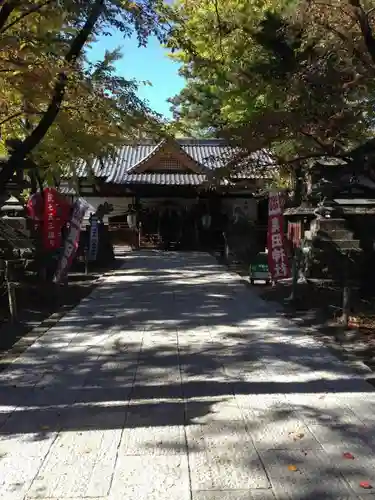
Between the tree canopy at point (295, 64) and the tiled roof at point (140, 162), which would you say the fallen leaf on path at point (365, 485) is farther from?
the tiled roof at point (140, 162)

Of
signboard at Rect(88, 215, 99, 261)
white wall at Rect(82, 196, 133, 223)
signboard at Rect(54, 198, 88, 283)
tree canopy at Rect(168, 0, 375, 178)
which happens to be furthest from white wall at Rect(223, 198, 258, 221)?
tree canopy at Rect(168, 0, 375, 178)

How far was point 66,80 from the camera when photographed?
712 centimetres

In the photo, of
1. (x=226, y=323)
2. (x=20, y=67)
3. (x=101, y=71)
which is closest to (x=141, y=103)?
(x=101, y=71)

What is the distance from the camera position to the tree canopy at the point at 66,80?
673cm

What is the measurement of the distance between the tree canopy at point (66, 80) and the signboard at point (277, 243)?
3473 millimetres

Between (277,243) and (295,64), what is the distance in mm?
3939

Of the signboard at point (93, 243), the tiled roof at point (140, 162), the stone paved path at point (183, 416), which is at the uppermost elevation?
the tiled roof at point (140, 162)

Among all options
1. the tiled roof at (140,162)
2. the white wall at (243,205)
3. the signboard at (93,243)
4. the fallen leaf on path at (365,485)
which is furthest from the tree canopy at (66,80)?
the white wall at (243,205)

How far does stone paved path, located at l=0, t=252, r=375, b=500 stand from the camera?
11.5ft

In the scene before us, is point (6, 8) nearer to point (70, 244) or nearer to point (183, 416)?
point (183, 416)

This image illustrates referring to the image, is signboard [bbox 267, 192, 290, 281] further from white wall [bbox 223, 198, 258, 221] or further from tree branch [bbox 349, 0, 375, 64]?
white wall [bbox 223, 198, 258, 221]

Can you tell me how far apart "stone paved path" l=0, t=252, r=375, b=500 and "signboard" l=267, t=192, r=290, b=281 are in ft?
8.16

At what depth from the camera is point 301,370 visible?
6129 mm

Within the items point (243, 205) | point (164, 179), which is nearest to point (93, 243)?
point (164, 179)
